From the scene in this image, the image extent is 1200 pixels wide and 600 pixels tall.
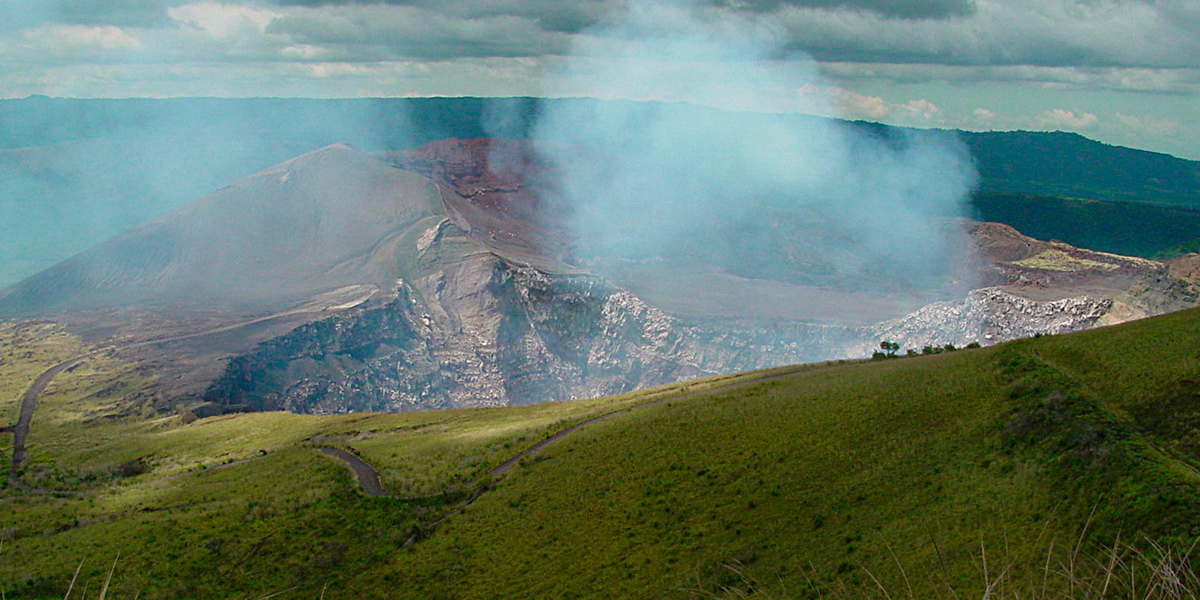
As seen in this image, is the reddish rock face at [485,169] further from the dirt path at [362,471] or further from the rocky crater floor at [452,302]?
the dirt path at [362,471]

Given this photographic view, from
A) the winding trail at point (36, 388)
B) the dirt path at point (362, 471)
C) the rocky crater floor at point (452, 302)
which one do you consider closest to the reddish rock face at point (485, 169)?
the rocky crater floor at point (452, 302)

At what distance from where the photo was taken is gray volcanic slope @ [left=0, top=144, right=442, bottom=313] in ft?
398

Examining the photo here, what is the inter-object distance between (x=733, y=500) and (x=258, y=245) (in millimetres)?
123752

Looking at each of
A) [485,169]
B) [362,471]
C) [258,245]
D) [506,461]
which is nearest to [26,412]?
[362,471]

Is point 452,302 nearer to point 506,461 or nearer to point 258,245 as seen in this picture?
point 258,245

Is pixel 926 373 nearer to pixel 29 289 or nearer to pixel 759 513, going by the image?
pixel 759 513

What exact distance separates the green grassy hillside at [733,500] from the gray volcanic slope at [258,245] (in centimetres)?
8385

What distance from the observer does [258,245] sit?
13225 centimetres

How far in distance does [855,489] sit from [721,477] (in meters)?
6.10

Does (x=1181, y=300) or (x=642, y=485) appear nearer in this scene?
(x=642, y=485)

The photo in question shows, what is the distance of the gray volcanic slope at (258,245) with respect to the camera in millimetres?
121312

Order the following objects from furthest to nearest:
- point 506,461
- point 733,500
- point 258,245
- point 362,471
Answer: point 258,245
point 362,471
point 506,461
point 733,500

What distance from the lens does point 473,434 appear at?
5112 centimetres

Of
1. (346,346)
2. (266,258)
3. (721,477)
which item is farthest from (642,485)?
(266,258)
